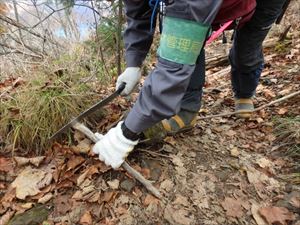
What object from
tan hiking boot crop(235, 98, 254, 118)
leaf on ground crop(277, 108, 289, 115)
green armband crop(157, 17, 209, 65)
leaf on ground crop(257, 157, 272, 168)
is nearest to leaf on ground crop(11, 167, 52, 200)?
green armband crop(157, 17, 209, 65)

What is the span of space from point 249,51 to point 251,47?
0.03 m

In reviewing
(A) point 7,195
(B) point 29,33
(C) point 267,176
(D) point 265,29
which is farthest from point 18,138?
(B) point 29,33

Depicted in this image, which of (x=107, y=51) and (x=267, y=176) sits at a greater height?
(x=107, y=51)

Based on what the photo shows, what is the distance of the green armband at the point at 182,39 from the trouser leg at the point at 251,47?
0.90 metres

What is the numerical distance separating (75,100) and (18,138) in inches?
16.9

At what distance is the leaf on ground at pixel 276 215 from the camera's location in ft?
4.95

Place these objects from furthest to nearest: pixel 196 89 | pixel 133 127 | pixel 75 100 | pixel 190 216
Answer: pixel 196 89 → pixel 75 100 → pixel 190 216 → pixel 133 127

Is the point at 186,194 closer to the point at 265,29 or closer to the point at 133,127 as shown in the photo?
the point at 133,127

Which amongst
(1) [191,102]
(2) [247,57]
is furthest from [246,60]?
(1) [191,102]

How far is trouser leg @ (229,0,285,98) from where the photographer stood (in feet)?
6.42

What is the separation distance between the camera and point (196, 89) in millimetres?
2131

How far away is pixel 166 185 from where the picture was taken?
1730mm

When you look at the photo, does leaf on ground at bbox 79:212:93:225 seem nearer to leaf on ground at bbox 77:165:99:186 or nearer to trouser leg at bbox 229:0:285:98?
leaf on ground at bbox 77:165:99:186

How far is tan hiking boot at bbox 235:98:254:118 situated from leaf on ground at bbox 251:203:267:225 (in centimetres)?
94
